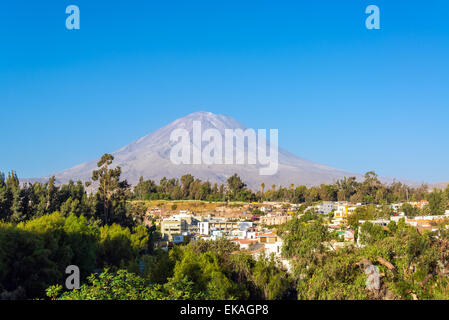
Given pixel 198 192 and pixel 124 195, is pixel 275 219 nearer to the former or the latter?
pixel 124 195

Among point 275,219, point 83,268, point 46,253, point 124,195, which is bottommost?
point 83,268

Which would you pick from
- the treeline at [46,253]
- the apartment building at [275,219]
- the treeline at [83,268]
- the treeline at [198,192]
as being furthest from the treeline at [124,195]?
the apartment building at [275,219]

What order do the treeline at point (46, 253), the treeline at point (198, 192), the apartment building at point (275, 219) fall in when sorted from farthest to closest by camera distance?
the treeline at point (198, 192)
the apartment building at point (275, 219)
the treeline at point (46, 253)

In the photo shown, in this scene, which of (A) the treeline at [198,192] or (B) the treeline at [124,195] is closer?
(B) the treeline at [124,195]

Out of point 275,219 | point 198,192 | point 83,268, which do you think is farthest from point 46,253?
point 198,192

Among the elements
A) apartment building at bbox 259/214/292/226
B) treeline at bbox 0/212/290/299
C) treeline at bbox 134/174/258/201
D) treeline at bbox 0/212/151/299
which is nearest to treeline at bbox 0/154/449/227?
treeline at bbox 134/174/258/201

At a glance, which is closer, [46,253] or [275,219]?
[46,253]

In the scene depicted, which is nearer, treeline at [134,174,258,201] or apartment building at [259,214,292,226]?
apartment building at [259,214,292,226]

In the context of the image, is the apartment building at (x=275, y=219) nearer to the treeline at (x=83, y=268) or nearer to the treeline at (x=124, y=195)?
the treeline at (x=124, y=195)

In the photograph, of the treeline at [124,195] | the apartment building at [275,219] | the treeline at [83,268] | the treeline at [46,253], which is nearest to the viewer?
the treeline at [83,268]

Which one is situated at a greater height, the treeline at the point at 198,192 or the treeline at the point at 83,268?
the treeline at the point at 198,192

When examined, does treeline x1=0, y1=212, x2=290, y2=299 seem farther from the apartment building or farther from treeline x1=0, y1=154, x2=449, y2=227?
the apartment building
